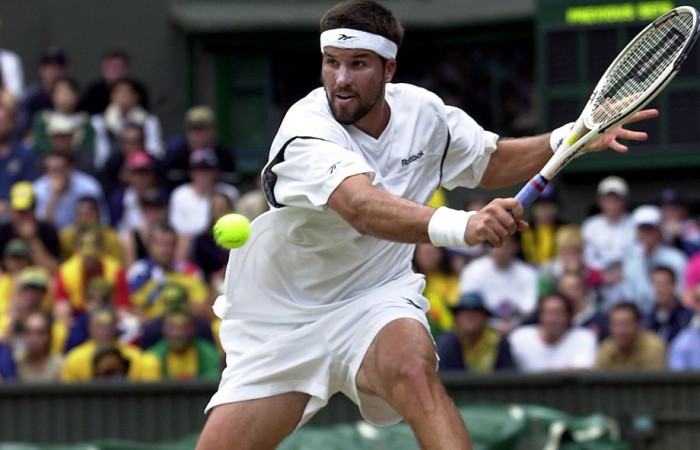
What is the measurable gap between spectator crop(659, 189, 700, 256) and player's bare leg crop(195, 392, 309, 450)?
235 inches

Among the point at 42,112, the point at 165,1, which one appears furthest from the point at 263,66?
the point at 42,112

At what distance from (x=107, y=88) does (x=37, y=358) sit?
3573mm

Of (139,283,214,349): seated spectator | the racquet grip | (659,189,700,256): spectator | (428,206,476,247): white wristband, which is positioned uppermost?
the racquet grip

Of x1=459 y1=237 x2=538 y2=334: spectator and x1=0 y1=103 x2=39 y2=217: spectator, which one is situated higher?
x1=0 y1=103 x2=39 y2=217: spectator

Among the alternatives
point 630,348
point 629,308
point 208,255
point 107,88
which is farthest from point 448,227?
point 107,88

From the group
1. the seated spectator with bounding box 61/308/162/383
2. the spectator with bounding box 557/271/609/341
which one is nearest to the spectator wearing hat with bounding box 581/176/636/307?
the spectator with bounding box 557/271/609/341

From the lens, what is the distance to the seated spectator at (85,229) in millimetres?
11539

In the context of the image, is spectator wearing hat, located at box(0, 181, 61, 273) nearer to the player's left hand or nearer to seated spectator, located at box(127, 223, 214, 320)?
seated spectator, located at box(127, 223, 214, 320)

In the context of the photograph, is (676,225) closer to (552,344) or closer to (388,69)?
(552,344)

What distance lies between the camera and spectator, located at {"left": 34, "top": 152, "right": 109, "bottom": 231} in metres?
11.9

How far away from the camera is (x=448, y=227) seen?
17.4ft

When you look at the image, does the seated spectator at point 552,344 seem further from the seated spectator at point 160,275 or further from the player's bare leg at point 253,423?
the player's bare leg at point 253,423

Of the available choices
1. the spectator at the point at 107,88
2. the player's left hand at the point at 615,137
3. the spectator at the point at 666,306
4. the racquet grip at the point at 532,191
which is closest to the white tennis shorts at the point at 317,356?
the racquet grip at the point at 532,191

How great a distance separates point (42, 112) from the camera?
13.1m
